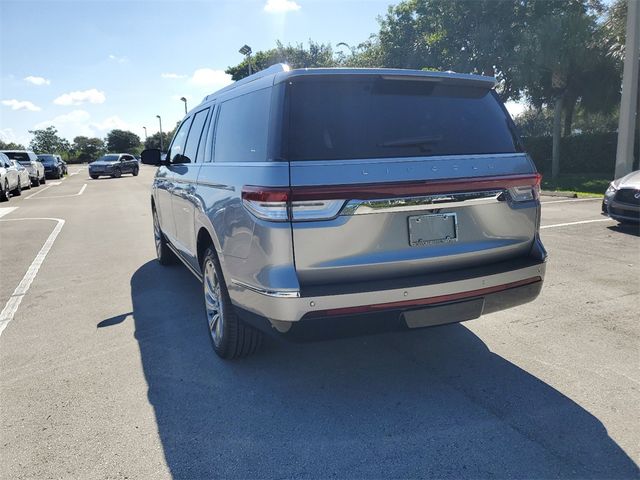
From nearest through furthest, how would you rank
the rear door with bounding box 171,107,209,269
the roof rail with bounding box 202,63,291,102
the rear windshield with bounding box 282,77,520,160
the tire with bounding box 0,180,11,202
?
the rear windshield with bounding box 282,77,520,160, the roof rail with bounding box 202,63,291,102, the rear door with bounding box 171,107,209,269, the tire with bounding box 0,180,11,202

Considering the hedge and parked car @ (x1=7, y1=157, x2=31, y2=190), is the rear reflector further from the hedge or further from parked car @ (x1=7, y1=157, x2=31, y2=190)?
parked car @ (x1=7, y1=157, x2=31, y2=190)

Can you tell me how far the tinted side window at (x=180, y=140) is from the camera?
5.56 metres

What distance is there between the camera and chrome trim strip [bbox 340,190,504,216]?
9.53 feet

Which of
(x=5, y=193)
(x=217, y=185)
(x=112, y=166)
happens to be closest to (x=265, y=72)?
(x=217, y=185)

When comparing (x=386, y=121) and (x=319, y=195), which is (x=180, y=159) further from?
(x=319, y=195)

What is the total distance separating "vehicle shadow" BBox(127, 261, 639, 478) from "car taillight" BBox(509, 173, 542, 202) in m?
1.20

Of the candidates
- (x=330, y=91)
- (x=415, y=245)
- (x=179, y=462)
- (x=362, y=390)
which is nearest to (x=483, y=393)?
(x=362, y=390)

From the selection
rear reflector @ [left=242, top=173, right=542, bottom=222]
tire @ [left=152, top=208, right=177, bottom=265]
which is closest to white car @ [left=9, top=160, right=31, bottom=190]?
tire @ [left=152, top=208, right=177, bottom=265]

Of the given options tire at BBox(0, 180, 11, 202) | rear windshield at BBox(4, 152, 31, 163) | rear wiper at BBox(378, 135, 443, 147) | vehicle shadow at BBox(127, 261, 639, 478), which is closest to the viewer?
vehicle shadow at BBox(127, 261, 639, 478)

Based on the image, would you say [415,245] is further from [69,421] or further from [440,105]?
[69,421]

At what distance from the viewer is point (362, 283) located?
298cm

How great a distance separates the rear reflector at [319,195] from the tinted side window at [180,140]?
2.74 meters

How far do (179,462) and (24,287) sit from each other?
4.64 meters

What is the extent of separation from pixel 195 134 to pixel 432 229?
288cm
